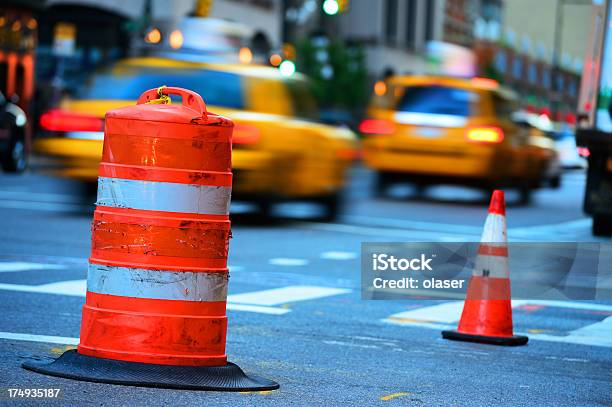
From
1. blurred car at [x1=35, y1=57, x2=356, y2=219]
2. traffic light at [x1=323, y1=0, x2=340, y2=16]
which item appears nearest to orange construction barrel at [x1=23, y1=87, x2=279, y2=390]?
blurred car at [x1=35, y1=57, x2=356, y2=219]

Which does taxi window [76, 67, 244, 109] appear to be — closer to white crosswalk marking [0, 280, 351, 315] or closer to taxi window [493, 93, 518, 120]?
white crosswalk marking [0, 280, 351, 315]

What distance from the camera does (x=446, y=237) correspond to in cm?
1639

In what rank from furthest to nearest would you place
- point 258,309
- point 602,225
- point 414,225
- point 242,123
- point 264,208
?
point 414,225
point 602,225
point 264,208
point 242,123
point 258,309

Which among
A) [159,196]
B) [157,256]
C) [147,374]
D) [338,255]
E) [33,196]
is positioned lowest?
[33,196]

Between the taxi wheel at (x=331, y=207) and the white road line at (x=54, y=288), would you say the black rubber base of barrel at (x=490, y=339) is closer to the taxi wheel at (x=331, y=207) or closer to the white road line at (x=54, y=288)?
the white road line at (x=54, y=288)

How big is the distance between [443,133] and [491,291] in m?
14.7

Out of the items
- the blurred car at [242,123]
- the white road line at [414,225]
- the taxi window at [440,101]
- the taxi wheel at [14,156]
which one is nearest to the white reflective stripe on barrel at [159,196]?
the blurred car at [242,123]

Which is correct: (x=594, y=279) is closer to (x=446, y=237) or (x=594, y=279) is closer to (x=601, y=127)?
(x=446, y=237)

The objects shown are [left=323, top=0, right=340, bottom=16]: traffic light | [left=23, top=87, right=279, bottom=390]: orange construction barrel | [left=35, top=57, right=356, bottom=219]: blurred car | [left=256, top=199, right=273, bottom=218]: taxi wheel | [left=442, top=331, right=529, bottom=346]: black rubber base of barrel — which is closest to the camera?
[left=23, top=87, right=279, bottom=390]: orange construction barrel

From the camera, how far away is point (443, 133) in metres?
23.1

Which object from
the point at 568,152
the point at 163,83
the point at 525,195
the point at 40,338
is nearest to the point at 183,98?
the point at 40,338

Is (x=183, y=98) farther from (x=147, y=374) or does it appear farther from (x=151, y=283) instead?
(x=147, y=374)

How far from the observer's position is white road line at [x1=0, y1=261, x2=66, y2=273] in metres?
10.8

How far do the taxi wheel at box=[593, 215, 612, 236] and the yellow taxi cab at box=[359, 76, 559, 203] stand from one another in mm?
5632
